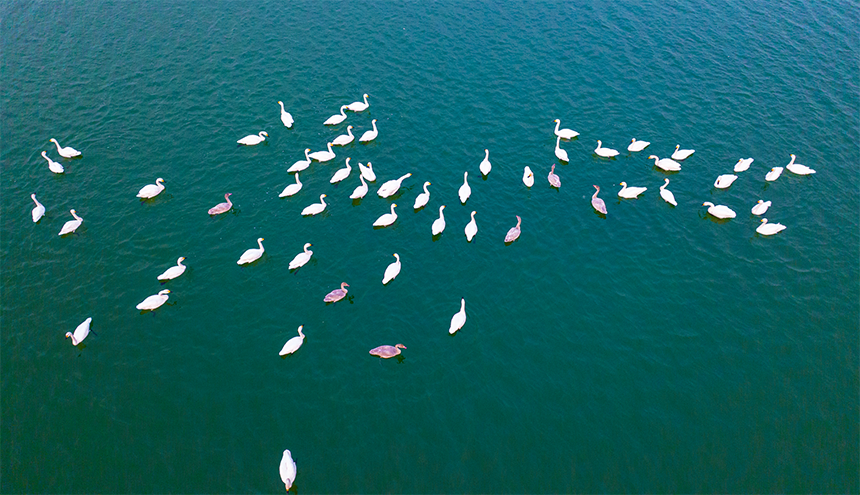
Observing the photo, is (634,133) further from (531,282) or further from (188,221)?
(188,221)

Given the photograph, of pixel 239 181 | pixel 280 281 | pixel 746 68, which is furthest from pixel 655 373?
pixel 746 68

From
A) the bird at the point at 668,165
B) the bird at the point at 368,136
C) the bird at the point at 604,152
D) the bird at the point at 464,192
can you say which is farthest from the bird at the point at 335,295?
the bird at the point at 668,165

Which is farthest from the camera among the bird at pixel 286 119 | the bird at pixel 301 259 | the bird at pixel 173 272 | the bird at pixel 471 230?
the bird at pixel 286 119

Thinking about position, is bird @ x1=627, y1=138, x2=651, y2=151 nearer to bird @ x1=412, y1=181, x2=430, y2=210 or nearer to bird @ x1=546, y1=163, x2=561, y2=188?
bird @ x1=546, y1=163, x2=561, y2=188

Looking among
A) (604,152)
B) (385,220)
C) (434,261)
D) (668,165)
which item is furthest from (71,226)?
→ (668,165)

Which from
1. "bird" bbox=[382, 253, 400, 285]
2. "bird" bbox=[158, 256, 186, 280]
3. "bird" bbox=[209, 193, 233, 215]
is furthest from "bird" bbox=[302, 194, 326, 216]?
"bird" bbox=[158, 256, 186, 280]

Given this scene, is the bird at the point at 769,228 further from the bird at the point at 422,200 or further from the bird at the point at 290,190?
the bird at the point at 290,190

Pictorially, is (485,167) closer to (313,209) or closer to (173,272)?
(313,209)
